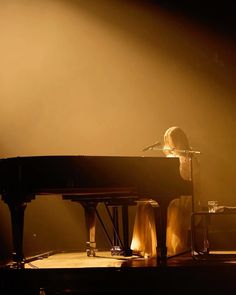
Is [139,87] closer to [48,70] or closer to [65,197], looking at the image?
[48,70]

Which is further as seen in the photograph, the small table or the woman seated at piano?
the woman seated at piano

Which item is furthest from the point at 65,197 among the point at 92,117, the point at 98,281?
the point at 92,117

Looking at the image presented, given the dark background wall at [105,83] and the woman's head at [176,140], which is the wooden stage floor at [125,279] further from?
the dark background wall at [105,83]

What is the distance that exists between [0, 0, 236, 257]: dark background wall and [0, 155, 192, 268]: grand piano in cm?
271

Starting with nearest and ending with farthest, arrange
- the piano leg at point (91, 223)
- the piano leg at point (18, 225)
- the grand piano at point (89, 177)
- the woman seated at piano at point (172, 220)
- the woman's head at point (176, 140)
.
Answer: the grand piano at point (89, 177)
the piano leg at point (18, 225)
the woman seated at piano at point (172, 220)
the woman's head at point (176, 140)
the piano leg at point (91, 223)

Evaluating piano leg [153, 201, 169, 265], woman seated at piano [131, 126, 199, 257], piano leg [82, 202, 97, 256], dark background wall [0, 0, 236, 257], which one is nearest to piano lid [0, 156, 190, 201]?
piano leg [153, 201, 169, 265]

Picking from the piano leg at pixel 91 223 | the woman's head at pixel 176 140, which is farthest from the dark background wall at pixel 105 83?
the woman's head at pixel 176 140

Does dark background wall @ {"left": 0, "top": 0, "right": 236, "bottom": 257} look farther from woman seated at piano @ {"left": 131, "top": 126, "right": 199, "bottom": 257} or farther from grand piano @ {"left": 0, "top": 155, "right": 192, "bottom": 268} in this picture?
grand piano @ {"left": 0, "top": 155, "right": 192, "bottom": 268}

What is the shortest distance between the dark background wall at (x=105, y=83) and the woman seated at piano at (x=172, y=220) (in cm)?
172

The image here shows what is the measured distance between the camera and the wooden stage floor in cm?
422

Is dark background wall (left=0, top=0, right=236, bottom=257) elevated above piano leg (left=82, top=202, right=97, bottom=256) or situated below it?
above

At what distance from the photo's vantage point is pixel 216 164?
7.11m

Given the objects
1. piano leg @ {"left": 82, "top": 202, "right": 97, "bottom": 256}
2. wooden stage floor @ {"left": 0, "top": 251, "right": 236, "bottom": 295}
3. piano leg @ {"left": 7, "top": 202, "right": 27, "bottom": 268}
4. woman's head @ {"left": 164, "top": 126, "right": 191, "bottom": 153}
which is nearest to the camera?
wooden stage floor @ {"left": 0, "top": 251, "right": 236, "bottom": 295}

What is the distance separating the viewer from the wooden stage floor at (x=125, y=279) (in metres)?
4.22
